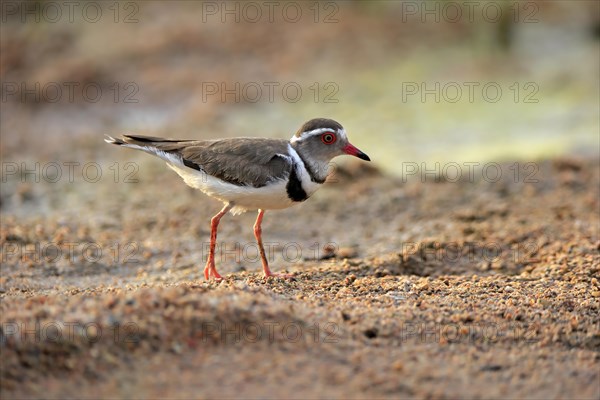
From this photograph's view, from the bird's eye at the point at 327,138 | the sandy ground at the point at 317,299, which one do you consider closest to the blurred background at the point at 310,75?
the sandy ground at the point at 317,299

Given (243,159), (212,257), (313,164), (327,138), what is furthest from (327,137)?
→ (212,257)

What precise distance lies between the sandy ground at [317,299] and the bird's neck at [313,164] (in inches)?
34.8

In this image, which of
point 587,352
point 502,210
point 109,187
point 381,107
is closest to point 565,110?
point 381,107

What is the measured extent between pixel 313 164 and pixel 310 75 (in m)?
10.3

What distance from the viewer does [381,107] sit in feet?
54.3

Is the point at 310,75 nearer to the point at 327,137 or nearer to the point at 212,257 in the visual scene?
the point at 327,137

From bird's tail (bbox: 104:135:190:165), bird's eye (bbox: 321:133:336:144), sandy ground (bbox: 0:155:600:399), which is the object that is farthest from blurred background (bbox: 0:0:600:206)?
bird's tail (bbox: 104:135:190:165)

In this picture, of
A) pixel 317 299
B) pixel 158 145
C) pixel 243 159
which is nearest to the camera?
pixel 317 299

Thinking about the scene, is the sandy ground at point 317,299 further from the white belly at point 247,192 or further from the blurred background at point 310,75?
the blurred background at point 310,75

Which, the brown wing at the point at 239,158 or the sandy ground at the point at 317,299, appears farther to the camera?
the brown wing at the point at 239,158

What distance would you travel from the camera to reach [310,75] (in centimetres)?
1811

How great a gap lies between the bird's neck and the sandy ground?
2.90 ft

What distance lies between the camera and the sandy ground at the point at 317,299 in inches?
209

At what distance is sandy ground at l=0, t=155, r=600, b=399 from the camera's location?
5316mm
